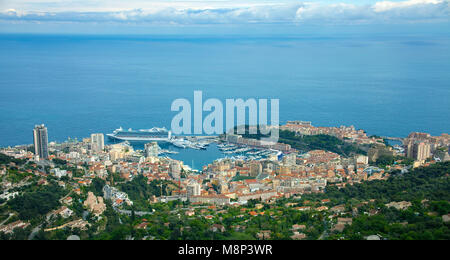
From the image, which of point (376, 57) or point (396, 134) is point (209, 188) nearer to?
point (396, 134)

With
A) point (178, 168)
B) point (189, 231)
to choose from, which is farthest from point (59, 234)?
point (178, 168)

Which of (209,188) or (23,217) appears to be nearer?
(23,217)

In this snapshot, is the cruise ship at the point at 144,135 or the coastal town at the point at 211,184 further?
the cruise ship at the point at 144,135

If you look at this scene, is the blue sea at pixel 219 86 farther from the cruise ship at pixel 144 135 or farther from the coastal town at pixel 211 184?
the coastal town at pixel 211 184

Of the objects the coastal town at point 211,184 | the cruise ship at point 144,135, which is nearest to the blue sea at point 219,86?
the cruise ship at point 144,135

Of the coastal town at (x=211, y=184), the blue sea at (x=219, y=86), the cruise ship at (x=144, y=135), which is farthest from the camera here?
the blue sea at (x=219, y=86)

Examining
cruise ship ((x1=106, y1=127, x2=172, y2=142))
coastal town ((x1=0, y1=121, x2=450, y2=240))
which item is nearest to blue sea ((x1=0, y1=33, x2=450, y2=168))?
cruise ship ((x1=106, y1=127, x2=172, y2=142))

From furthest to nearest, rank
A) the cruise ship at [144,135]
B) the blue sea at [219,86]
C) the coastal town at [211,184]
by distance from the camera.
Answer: the blue sea at [219,86] < the cruise ship at [144,135] < the coastal town at [211,184]
